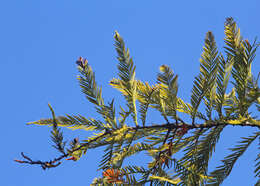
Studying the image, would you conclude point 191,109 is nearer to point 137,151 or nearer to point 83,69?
point 137,151

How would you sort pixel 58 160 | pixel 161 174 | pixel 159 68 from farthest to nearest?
1. pixel 159 68
2. pixel 161 174
3. pixel 58 160

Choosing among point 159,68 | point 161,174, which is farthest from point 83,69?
point 161,174

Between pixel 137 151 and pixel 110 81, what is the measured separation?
2.31 feet

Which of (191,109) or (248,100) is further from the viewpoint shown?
(191,109)

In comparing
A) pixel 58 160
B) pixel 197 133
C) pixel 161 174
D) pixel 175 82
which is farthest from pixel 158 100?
pixel 58 160

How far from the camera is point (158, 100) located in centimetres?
287

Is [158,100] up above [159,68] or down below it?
below

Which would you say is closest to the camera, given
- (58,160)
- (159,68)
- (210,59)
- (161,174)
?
(58,160)

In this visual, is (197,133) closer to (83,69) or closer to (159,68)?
(159,68)

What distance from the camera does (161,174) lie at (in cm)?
260

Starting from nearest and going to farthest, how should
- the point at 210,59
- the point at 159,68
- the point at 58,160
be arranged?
the point at 58,160, the point at 159,68, the point at 210,59

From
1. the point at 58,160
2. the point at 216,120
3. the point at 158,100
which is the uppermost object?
the point at 158,100

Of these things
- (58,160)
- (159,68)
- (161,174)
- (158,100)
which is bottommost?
(161,174)

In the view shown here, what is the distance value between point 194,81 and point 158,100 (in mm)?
339
